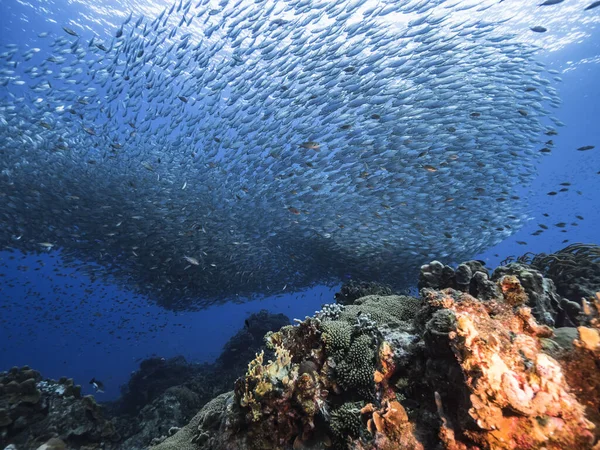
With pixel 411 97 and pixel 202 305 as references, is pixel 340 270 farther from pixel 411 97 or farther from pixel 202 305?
pixel 202 305

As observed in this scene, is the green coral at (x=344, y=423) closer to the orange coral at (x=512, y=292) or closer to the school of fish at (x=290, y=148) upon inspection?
the orange coral at (x=512, y=292)

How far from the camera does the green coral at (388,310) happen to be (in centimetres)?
435

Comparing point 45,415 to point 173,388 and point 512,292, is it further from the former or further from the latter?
point 512,292

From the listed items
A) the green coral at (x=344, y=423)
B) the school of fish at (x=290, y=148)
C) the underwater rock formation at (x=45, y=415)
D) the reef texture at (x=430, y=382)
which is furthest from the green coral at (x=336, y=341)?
the school of fish at (x=290, y=148)

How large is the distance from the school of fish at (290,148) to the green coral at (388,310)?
7193 mm

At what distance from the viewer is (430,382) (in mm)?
2600

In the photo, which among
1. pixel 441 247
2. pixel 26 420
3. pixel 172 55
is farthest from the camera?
pixel 172 55

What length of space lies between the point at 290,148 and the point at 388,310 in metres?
10.6

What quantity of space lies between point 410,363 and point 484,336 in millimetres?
1310

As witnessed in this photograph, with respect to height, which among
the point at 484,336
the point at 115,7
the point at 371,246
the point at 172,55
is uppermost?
Result: the point at 115,7

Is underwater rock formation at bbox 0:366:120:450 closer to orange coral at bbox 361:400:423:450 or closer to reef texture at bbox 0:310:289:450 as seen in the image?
reef texture at bbox 0:310:289:450

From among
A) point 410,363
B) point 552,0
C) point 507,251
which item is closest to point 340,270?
point 552,0

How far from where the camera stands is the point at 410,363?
10.2ft

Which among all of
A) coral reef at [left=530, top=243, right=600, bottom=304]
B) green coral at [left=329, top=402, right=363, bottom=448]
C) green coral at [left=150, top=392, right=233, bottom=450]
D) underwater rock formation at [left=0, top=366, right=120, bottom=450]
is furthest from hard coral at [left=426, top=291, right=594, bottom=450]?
underwater rock formation at [left=0, top=366, right=120, bottom=450]
